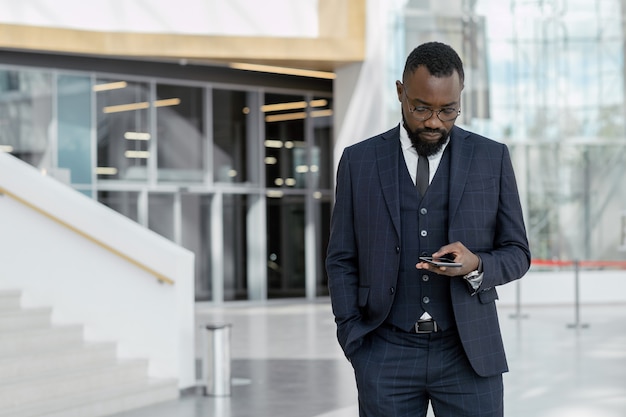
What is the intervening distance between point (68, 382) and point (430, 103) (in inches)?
245

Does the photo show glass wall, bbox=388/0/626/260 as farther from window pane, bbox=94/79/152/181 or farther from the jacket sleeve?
the jacket sleeve

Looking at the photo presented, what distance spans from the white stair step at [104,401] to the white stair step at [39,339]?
0.66 m

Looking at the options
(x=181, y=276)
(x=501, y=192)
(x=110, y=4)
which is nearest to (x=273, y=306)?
(x=110, y=4)

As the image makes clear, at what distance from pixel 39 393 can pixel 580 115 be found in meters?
16.7

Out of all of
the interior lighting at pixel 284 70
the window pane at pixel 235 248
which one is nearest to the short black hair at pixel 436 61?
the interior lighting at pixel 284 70

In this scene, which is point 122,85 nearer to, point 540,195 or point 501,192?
point 540,195

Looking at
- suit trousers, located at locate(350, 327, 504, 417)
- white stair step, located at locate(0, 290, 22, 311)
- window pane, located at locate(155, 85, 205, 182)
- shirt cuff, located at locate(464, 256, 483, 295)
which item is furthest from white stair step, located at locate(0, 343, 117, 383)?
window pane, located at locate(155, 85, 205, 182)

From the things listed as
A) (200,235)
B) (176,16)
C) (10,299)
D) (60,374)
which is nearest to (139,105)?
(176,16)

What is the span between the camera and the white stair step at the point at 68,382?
7.80m

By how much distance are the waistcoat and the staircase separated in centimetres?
531

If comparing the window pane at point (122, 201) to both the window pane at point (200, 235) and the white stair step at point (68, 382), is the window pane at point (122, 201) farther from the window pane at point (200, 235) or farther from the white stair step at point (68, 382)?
the white stair step at point (68, 382)

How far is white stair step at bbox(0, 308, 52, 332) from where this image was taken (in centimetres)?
892

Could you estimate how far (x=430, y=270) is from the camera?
2857 millimetres

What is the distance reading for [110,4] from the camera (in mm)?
19344
